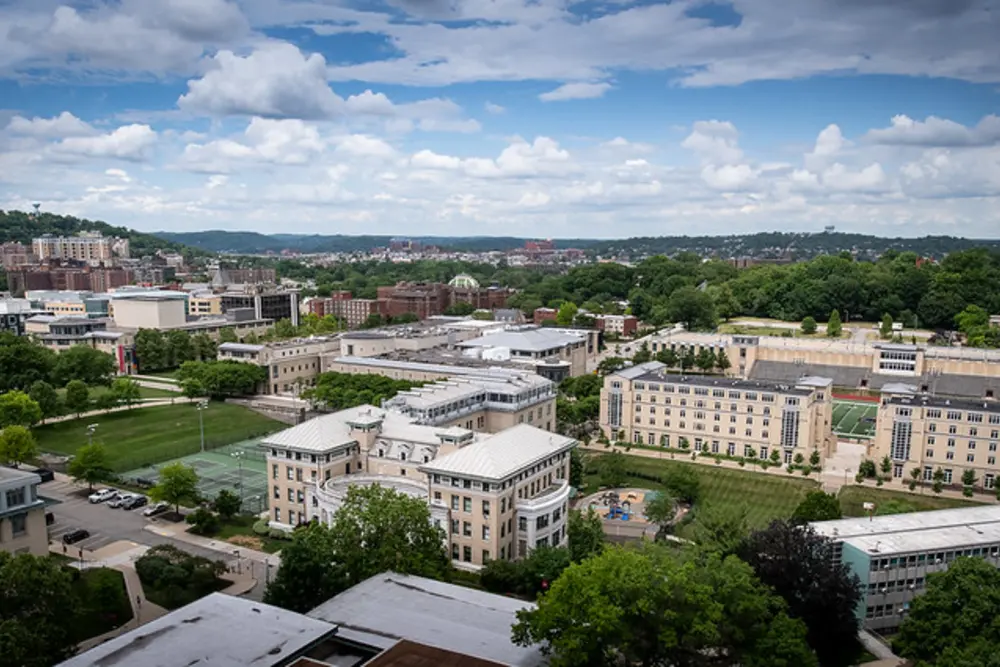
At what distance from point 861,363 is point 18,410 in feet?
263

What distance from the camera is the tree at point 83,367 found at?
2960 inches

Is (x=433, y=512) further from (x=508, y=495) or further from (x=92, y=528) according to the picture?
(x=92, y=528)

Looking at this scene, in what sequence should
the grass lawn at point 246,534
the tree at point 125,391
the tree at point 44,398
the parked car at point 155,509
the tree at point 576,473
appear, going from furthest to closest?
the tree at point 125,391, the tree at point 44,398, the tree at point 576,473, the parked car at point 155,509, the grass lawn at point 246,534

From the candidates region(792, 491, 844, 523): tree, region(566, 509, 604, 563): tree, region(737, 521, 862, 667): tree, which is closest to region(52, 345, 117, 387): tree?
region(566, 509, 604, 563): tree

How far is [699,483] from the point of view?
166ft

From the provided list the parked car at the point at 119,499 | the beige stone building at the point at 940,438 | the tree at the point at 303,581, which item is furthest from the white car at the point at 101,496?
the beige stone building at the point at 940,438

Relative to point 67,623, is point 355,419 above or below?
above

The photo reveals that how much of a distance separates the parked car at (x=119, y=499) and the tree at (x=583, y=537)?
86.6ft

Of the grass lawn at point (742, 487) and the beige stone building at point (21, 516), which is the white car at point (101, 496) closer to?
the beige stone building at point (21, 516)

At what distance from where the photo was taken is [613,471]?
167ft

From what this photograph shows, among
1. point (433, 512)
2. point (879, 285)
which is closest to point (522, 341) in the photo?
point (433, 512)

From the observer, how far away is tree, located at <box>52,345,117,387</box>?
247 feet

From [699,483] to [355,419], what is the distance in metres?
22.3

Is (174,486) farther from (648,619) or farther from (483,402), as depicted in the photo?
(648,619)
